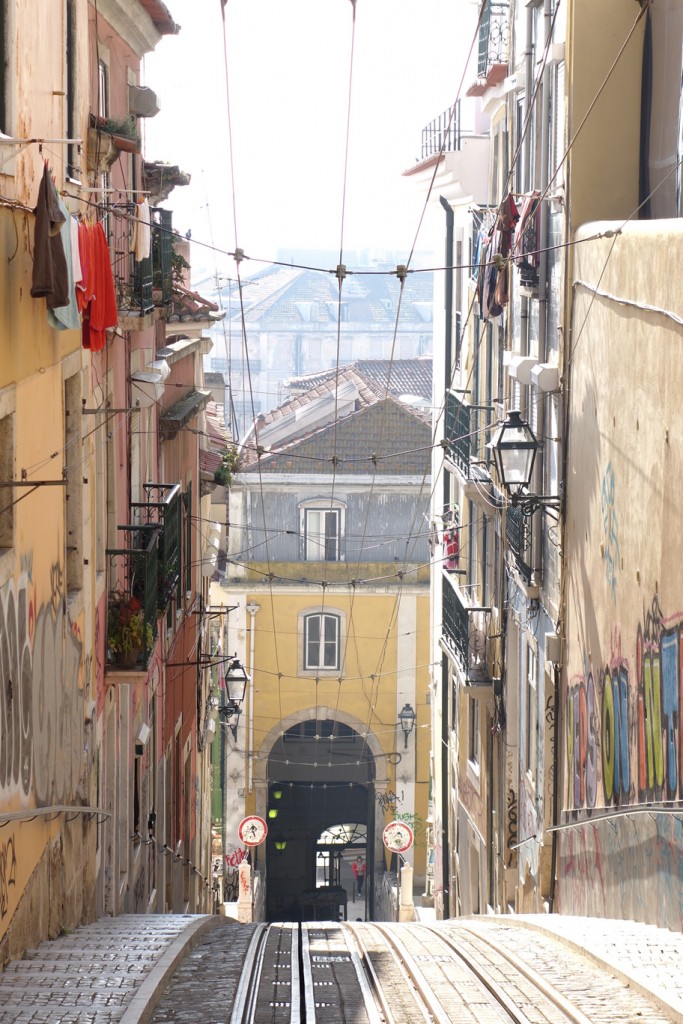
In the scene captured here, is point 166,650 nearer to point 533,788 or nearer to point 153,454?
point 153,454

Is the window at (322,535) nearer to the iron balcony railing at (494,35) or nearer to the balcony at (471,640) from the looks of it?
the balcony at (471,640)

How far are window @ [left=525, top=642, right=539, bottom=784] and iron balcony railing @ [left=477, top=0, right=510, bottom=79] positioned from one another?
20.3 feet

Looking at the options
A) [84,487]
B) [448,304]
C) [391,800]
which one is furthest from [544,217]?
[391,800]

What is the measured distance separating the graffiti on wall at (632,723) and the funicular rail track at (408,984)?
112 centimetres

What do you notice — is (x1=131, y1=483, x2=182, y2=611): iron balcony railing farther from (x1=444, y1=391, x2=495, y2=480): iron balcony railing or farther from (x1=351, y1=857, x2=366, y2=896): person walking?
(x1=351, y1=857, x2=366, y2=896): person walking

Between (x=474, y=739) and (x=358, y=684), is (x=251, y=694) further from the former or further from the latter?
(x=474, y=739)

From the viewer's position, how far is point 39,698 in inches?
349

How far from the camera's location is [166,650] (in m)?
16.0

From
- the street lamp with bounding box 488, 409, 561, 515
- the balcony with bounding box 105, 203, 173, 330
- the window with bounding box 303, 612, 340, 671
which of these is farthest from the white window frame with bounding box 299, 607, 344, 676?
the street lamp with bounding box 488, 409, 561, 515

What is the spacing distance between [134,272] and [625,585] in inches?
207

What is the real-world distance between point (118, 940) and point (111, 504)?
4.30 metres

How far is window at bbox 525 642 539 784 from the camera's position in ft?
44.4

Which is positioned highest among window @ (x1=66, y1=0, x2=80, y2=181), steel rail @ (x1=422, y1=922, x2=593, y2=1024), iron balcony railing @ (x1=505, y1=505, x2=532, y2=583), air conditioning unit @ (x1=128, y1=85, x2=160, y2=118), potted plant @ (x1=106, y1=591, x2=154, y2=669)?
air conditioning unit @ (x1=128, y1=85, x2=160, y2=118)

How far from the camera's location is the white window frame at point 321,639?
102 feet
